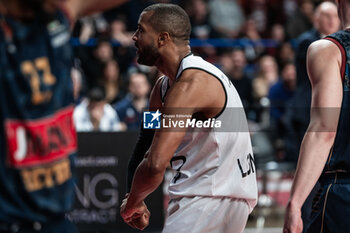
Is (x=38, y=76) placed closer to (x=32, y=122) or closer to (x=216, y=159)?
(x=32, y=122)

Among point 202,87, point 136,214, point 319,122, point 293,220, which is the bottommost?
point 136,214

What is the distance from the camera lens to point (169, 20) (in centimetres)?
400

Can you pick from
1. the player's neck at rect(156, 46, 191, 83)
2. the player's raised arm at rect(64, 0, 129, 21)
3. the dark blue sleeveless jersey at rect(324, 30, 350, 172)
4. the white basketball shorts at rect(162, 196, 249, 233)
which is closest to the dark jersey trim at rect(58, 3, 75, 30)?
the player's raised arm at rect(64, 0, 129, 21)

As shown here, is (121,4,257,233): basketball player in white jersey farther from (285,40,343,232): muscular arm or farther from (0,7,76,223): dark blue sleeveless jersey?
(0,7,76,223): dark blue sleeveless jersey

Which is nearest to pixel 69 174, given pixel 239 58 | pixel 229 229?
pixel 229 229

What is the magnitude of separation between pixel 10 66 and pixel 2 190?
1.69 ft

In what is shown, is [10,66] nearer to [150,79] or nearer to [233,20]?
[150,79]

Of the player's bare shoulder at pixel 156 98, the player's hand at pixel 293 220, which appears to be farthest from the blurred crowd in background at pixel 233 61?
the player's hand at pixel 293 220

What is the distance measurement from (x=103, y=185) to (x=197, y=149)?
4356 millimetres

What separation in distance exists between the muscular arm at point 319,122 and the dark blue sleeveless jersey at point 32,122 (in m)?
1.35

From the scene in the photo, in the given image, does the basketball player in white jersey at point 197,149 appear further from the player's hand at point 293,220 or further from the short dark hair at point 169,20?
the player's hand at point 293,220

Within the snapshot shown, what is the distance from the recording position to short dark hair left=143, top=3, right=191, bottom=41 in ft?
13.1

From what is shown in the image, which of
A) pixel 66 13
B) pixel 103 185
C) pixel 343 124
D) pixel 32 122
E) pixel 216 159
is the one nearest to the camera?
pixel 32 122

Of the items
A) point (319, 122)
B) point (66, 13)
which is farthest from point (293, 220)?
point (66, 13)
